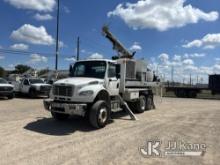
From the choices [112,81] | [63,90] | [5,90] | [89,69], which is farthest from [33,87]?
[63,90]

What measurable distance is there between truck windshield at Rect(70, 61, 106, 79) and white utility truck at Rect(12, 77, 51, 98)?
13726mm

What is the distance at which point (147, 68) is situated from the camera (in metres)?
17.0

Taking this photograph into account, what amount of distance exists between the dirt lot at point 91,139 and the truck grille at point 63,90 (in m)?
1.25

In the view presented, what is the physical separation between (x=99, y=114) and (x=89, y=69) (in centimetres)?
236

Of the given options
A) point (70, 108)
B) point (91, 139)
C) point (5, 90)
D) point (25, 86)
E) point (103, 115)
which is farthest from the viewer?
point (25, 86)

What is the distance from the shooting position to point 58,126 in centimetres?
1103

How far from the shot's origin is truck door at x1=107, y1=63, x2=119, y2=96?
12.0m

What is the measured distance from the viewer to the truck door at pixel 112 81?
1202 cm

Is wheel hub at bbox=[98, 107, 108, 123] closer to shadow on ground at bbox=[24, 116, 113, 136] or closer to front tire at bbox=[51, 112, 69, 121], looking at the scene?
shadow on ground at bbox=[24, 116, 113, 136]

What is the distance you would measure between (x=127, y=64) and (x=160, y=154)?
310 inches

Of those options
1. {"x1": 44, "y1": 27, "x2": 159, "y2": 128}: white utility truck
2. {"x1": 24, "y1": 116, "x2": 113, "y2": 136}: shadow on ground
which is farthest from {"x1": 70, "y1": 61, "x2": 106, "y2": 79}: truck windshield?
{"x1": 24, "y1": 116, "x2": 113, "y2": 136}: shadow on ground

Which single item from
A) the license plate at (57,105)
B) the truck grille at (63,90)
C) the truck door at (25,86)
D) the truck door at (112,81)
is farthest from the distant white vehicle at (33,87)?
the license plate at (57,105)

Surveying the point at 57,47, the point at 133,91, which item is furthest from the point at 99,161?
the point at 57,47

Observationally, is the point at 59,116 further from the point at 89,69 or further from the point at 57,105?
the point at 89,69
